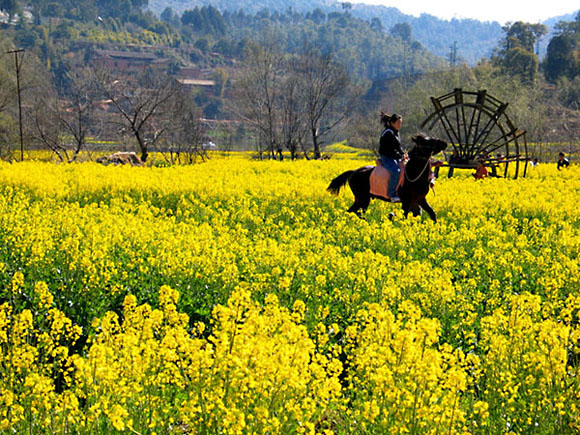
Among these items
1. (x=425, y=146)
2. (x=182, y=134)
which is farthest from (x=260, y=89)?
(x=425, y=146)

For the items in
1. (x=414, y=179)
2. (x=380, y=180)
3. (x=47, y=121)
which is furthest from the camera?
(x=47, y=121)

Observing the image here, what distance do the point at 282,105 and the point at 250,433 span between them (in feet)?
152

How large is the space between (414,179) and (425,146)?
79 cm

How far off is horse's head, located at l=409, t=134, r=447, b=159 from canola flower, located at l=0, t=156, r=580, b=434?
137cm

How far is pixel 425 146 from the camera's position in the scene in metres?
11.6

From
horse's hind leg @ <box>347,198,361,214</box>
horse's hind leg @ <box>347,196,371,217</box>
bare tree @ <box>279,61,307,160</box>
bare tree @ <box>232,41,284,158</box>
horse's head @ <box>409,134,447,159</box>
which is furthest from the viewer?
bare tree @ <box>232,41,284,158</box>

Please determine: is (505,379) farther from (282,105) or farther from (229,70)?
(229,70)

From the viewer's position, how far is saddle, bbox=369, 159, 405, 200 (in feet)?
40.6

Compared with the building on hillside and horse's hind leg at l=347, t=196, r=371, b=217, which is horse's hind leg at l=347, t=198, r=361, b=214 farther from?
the building on hillside

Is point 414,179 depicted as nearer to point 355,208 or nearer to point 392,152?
point 392,152

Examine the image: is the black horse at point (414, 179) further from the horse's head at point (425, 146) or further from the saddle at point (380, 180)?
the saddle at point (380, 180)

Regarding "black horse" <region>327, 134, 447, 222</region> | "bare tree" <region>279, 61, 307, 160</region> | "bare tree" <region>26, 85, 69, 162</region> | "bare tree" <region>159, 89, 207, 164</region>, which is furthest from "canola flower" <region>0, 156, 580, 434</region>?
"bare tree" <region>26, 85, 69, 162</region>

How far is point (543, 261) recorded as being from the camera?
8867 millimetres

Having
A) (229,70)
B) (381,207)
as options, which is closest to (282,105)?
A: (381,207)
